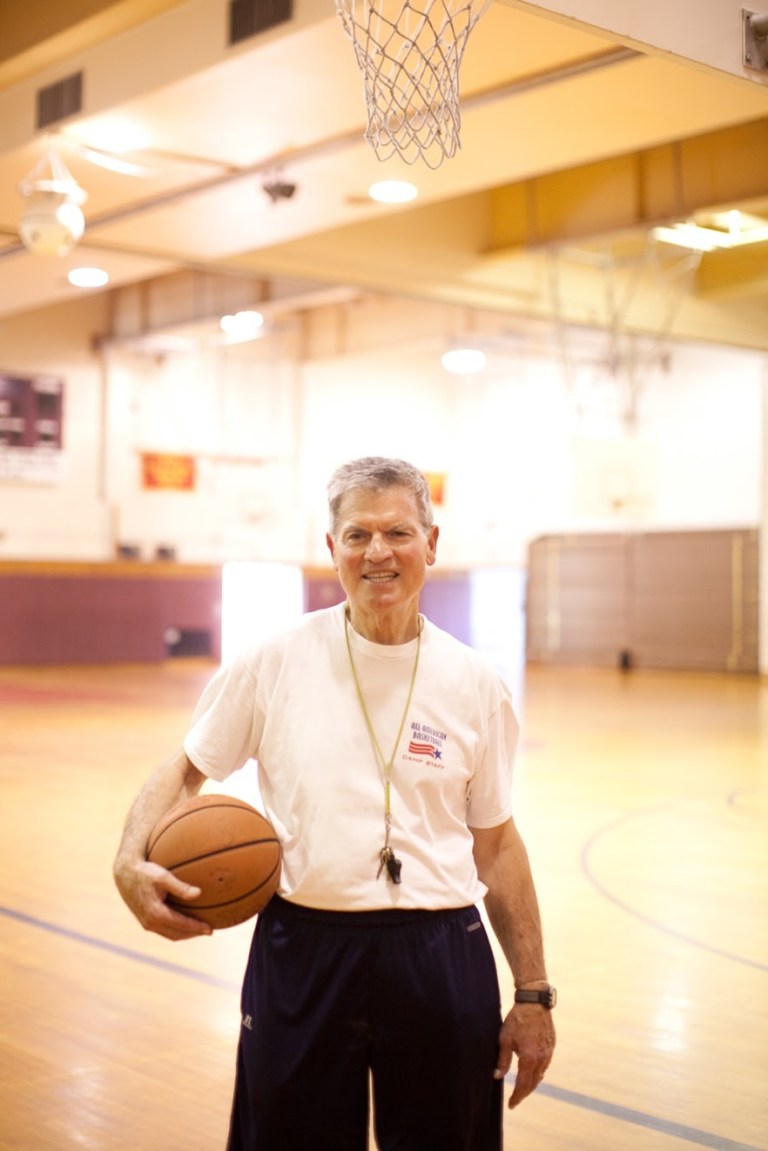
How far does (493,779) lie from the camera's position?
262cm

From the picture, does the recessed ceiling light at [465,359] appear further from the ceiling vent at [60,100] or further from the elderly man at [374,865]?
the elderly man at [374,865]

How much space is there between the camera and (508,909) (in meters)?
2.63

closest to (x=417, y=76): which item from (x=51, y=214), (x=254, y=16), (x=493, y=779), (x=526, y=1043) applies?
(x=254, y=16)

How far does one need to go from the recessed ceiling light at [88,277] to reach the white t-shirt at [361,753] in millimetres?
11600

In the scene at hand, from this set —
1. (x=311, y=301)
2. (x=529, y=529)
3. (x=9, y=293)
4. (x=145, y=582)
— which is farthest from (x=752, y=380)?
(x=9, y=293)

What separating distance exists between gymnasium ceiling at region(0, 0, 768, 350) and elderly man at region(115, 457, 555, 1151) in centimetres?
304

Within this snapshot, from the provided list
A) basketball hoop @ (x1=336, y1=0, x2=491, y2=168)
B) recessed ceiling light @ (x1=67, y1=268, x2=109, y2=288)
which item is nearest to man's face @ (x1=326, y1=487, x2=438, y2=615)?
basketball hoop @ (x1=336, y1=0, x2=491, y2=168)

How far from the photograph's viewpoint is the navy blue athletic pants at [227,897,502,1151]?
7.92 feet

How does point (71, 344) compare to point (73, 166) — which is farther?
point (71, 344)

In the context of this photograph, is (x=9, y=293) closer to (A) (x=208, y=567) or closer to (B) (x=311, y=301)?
(B) (x=311, y=301)

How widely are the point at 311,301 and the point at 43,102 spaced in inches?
288

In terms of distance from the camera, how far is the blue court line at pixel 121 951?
5.15 m

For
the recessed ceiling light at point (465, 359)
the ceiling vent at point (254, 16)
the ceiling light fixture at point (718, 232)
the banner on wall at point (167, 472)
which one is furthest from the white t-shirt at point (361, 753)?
the banner on wall at point (167, 472)

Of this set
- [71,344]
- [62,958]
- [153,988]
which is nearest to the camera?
[153,988]
